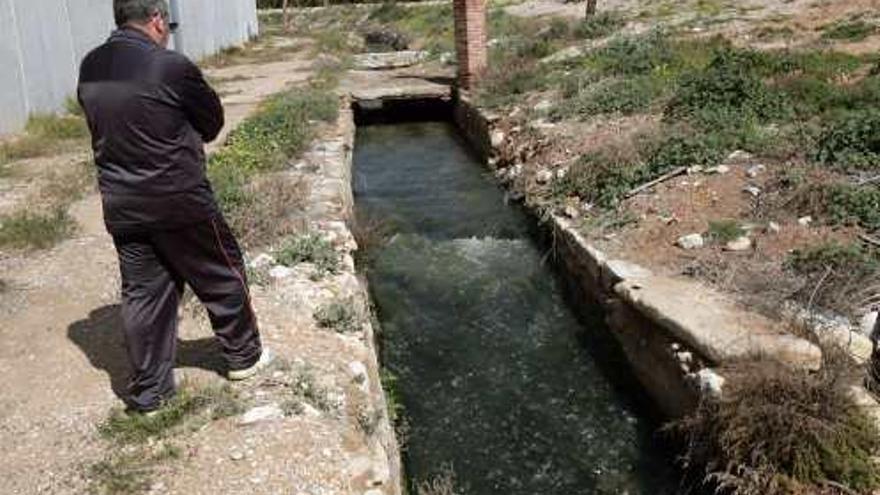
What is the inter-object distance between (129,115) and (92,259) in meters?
3.16

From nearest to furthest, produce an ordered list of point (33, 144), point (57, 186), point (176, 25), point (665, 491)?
point (665, 491) < point (57, 186) < point (33, 144) < point (176, 25)

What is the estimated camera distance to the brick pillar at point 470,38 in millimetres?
14016

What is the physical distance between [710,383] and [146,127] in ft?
10.7

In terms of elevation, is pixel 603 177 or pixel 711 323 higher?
pixel 603 177

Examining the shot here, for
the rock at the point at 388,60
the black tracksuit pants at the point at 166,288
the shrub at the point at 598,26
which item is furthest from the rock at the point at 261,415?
the rock at the point at 388,60

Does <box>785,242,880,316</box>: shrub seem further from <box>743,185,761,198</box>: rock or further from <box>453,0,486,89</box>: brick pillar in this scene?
<box>453,0,486,89</box>: brick pillar

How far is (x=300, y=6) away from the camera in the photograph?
40.3 m

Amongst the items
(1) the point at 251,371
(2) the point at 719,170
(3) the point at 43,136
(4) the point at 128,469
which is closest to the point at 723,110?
(2) the point at 719,170

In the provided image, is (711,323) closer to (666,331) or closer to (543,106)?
(666,331)

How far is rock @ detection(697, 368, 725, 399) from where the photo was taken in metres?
4.67

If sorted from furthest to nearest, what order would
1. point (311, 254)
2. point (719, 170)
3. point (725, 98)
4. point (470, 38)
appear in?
point (470, 38) < point (725, 98) < point (719, 170) < point (311, 254)

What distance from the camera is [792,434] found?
4125 mm

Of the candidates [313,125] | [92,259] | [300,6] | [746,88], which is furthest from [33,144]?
[300,6]

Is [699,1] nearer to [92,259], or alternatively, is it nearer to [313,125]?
[313,125]
